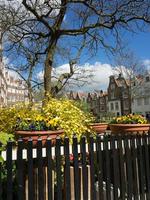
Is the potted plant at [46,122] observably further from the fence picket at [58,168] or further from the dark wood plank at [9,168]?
the dark wood plank at [9,168]

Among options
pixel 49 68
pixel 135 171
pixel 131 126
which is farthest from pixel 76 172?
pixel 49 68

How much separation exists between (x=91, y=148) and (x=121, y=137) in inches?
27.0

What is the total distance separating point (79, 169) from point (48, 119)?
1670 mm

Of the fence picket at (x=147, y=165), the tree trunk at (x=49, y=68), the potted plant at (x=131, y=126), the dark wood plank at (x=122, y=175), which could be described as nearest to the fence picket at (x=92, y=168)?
the dark wood plank at (x=122, y=175)

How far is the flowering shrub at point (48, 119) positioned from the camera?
581cm

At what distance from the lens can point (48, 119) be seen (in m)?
6.01

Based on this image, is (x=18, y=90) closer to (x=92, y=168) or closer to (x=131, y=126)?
(x=131, y=126)

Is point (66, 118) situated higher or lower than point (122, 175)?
higher

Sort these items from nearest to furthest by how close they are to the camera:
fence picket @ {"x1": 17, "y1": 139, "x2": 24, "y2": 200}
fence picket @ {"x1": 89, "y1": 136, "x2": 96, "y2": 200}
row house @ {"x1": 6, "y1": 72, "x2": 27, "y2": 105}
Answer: fence picket @ {"x1": 17, "y1": 139, "x2": 24, "y2": 200} < fence picket @ {"x1": 89, "y1": 136, "x2": 96, "y2": 200} < row house @ {"x1": 6, "y1": 72, "x2": 27, "y2": 105}

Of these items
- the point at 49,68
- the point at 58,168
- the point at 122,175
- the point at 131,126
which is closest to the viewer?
the point at 58,168

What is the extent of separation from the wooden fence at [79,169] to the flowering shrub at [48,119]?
987 mm

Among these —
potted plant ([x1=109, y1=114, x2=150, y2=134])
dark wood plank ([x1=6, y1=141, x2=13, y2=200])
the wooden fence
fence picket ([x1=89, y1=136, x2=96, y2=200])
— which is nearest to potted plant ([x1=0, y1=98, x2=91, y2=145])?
the wooden fence

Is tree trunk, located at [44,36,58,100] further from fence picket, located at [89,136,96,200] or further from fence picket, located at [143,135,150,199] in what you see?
fence picket, located at [89,136,96,200]

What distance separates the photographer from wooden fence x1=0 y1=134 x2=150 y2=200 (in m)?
3.90
